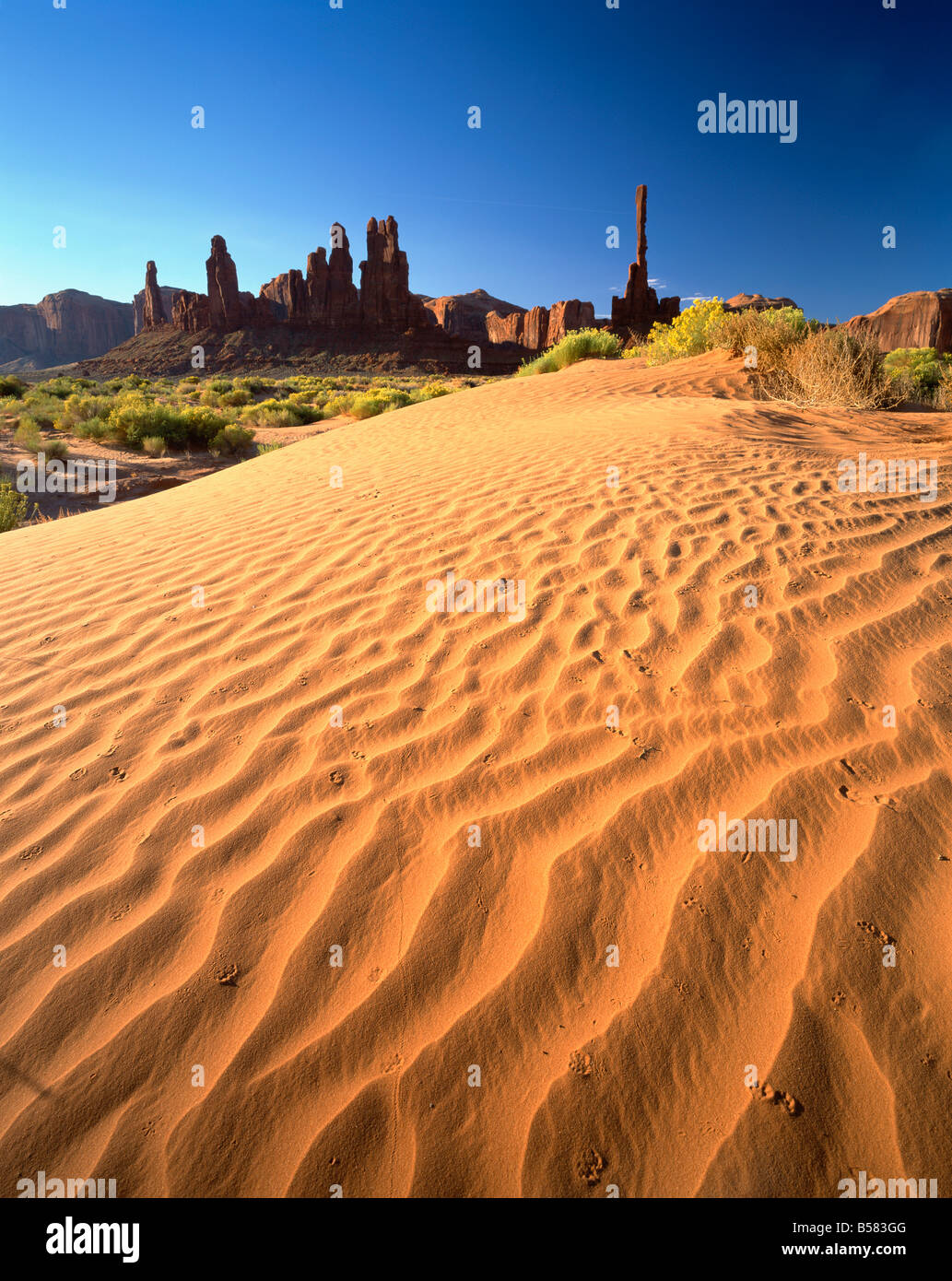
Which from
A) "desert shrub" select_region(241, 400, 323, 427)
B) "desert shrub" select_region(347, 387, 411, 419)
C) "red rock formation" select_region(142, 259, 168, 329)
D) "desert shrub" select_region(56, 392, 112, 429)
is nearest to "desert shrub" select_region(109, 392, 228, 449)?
"desert shrub" select_region(56, 392, 112, 429)

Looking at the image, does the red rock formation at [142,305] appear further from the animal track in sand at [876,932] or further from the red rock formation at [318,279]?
the animal track in sand at [876,932]

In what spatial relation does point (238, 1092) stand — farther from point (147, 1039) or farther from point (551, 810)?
point (551, 810)

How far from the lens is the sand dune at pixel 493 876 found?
4.37ft

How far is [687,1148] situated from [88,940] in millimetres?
1627

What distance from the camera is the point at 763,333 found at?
954 cm

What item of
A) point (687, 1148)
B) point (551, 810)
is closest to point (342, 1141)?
point (687, 1148)

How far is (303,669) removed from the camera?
2777mm

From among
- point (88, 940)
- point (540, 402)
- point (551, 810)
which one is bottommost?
point (88, 940)

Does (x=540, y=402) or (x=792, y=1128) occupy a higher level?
(x=540, y=402)

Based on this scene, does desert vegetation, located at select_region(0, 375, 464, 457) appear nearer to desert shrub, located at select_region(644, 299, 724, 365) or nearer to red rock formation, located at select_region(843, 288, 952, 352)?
desert shrub, located at select_region(644, 299, 724, 365)

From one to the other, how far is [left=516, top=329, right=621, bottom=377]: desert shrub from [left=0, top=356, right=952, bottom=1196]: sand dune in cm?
1209

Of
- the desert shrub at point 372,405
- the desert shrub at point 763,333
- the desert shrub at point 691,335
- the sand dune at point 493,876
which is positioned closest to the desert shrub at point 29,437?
the desert shrub at point 372,405
